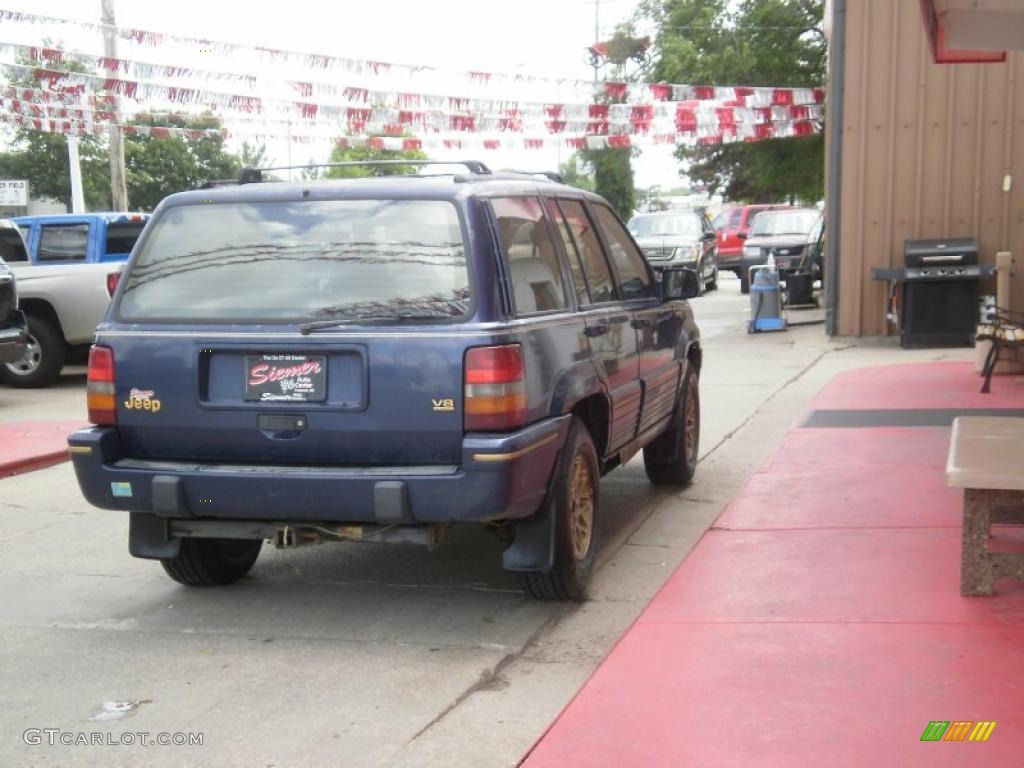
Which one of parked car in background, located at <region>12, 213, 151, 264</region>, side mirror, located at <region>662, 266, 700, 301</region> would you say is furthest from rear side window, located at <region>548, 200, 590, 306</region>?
parked car in background, located at <region>12, 213, 151, 264</region>

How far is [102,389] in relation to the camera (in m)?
5.45

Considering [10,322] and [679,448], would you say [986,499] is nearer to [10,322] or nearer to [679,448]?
[679,448]

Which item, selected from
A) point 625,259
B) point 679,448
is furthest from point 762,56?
point 625,259

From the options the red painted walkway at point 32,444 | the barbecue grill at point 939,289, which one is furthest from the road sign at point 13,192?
the barbecue grill at point 939,289

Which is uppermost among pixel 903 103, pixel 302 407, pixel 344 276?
pixel 903 103

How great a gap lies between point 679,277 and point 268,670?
12.4 feet

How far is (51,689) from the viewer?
4.85 metres

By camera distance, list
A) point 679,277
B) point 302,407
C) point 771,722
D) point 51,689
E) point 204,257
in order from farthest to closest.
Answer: point 679,277, point 204,257, point 302,407, point 51,689, point 771,722

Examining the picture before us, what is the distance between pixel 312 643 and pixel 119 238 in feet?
35.5

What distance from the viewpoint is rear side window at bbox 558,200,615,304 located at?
21.2 ft

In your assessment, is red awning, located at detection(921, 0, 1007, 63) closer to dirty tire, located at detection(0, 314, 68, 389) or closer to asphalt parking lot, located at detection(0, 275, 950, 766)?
asphalt parking lot, located at detection(0, 275, 950, 766)

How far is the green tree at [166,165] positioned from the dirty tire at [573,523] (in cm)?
3543

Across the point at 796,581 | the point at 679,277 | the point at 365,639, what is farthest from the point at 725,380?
the point at 365,639

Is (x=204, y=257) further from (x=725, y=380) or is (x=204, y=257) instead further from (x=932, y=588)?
(x=725, y=380)
